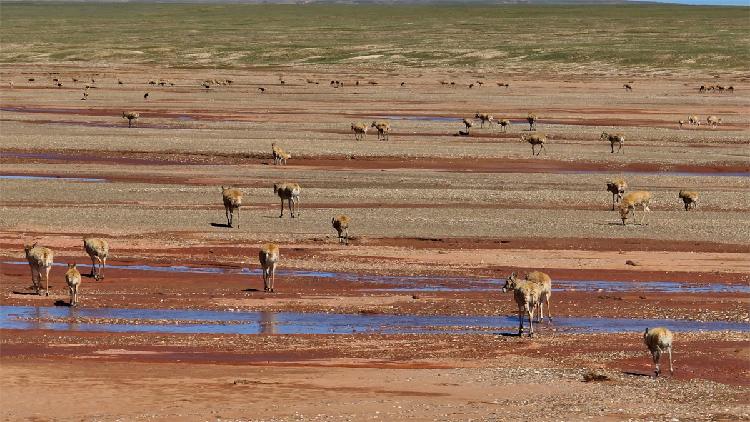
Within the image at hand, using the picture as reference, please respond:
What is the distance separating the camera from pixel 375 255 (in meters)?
30.6

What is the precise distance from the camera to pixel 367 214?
1436 inches

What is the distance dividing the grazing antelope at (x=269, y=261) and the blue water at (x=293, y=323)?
1601mm

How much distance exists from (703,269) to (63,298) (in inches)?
544

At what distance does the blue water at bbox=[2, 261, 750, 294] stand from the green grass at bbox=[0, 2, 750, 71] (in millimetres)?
81521

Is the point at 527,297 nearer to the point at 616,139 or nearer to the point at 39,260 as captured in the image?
the point at 39,260

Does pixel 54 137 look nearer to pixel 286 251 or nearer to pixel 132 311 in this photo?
pixel 286 251

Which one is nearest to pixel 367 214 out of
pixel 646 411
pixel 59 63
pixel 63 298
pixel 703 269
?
pixel 703 269

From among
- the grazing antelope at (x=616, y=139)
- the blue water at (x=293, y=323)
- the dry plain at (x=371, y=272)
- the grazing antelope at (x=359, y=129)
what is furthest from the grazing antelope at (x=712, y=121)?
the blue water at (x=293, y=323)

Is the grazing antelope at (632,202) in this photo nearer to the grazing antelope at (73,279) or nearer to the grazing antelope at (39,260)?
the grazing antelope at (39,260)

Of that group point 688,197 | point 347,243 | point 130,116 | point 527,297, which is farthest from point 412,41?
point 527,297

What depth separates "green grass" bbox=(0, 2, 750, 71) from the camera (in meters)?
117

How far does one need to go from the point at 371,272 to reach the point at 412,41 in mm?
112987

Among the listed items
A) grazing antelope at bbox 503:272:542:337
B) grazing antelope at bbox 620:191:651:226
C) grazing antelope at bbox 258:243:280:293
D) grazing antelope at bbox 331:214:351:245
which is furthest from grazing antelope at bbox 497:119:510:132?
grazing antelope at bbox 503:272:542:337

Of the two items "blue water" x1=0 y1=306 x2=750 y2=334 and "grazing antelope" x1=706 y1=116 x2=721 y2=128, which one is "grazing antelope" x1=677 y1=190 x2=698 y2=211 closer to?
"blue water" x1=0 y1=306 x2=750 y2=334
